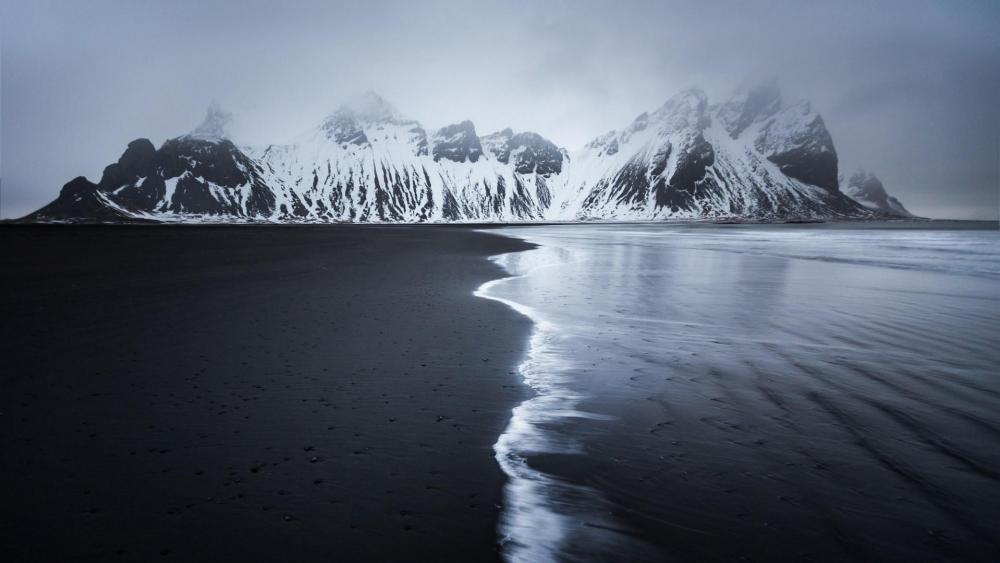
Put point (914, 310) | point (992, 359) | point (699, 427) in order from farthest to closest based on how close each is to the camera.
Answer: point (914, 310) → point (992, 359) → point (699, 427)

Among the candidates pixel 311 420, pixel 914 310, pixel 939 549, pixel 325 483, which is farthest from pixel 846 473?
pixel 914 310

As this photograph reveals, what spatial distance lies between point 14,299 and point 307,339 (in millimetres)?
10785

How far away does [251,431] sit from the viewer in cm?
560

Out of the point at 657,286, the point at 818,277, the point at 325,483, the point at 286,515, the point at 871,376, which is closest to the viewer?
the point at 286,515

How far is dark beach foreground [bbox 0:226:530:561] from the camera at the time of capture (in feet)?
12.2

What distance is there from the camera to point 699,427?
580 cm

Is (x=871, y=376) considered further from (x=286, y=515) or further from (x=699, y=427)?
(x=286, y=515)

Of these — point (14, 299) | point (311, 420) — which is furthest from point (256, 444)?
point (14, 299)

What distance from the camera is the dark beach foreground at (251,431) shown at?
146 inches

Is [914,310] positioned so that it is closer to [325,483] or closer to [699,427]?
[699,427]

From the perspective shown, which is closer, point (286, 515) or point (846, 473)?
point (286, 515)

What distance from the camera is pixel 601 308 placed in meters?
14.1

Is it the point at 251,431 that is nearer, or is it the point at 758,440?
the point at 758,440

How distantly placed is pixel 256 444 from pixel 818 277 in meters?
23.9
